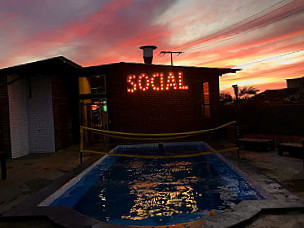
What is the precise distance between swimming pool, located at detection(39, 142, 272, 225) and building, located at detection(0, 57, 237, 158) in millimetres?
4230

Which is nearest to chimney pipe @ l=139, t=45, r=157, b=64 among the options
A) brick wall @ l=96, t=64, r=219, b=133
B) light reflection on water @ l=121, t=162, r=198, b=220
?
brick wall @ l=96, t=64, r=219, b=133

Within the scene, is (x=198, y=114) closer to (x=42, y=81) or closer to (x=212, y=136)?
(x=212, y=136)

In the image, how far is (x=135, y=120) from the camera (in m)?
12.9

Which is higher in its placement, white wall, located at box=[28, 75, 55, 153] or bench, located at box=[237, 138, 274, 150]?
white wall, located at box=[28, 75, 55, 153]

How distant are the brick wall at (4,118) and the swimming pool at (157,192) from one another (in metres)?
4.25

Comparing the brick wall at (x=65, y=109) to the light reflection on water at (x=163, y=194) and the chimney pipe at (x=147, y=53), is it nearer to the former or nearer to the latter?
the chimney pipe at (x=147, y=53)

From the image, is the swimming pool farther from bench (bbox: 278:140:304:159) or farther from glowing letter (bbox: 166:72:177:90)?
glowing letter (bbox: 166:72:177:90)

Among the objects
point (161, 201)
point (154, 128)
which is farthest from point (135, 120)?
point (161, 201)

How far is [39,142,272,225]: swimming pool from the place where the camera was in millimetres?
4227

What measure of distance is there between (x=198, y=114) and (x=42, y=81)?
844cm

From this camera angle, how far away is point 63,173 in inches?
253

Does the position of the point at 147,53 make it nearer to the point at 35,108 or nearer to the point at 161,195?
the point at 35,108

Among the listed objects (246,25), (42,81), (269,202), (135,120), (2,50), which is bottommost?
(269,202)

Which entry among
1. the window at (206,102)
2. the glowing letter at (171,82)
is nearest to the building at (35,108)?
the glowing letter at (171,82)
